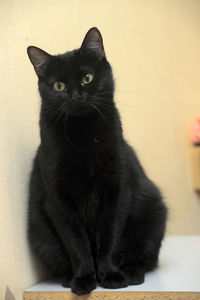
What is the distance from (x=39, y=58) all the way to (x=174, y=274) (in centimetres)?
78

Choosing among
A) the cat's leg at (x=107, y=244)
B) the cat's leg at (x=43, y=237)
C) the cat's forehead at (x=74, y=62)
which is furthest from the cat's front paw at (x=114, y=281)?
the cat's forehead at (x=74, y=62)

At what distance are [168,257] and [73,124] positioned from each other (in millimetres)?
653

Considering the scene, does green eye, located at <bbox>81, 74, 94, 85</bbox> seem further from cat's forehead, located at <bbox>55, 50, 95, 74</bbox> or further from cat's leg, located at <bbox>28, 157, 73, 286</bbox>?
cat's leg, located at <bbox>28, 157, 73, 286</bbox>

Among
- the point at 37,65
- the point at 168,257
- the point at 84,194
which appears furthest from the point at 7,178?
the point at 168,257

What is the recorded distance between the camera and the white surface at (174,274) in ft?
3.54

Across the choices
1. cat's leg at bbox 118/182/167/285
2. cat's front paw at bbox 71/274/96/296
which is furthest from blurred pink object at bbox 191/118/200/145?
cat's front paw at bbox 71/274/96/296

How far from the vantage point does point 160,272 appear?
1.26m

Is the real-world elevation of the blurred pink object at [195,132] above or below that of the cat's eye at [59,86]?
below

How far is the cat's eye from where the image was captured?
3.76ft

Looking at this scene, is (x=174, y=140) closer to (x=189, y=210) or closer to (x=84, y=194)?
(x=189, y=210)

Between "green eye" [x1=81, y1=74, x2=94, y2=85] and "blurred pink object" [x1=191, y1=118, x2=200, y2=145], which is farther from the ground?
"green eye" [x1=81, y1=74, x2=94, y2=85]

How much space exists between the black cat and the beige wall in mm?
114

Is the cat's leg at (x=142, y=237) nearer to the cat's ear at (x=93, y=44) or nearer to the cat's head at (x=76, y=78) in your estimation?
the cat's head at (x=76, y=78)

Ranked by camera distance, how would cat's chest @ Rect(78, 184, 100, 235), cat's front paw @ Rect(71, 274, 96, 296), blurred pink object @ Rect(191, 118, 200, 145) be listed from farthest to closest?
1. blurred pink object @ Rect(191, 118, 200, 145)
2. cat's chest @ Rect(78, 184, 100, 235)
3. cat's front paw @ Rect(71, 274, 96, 296)
